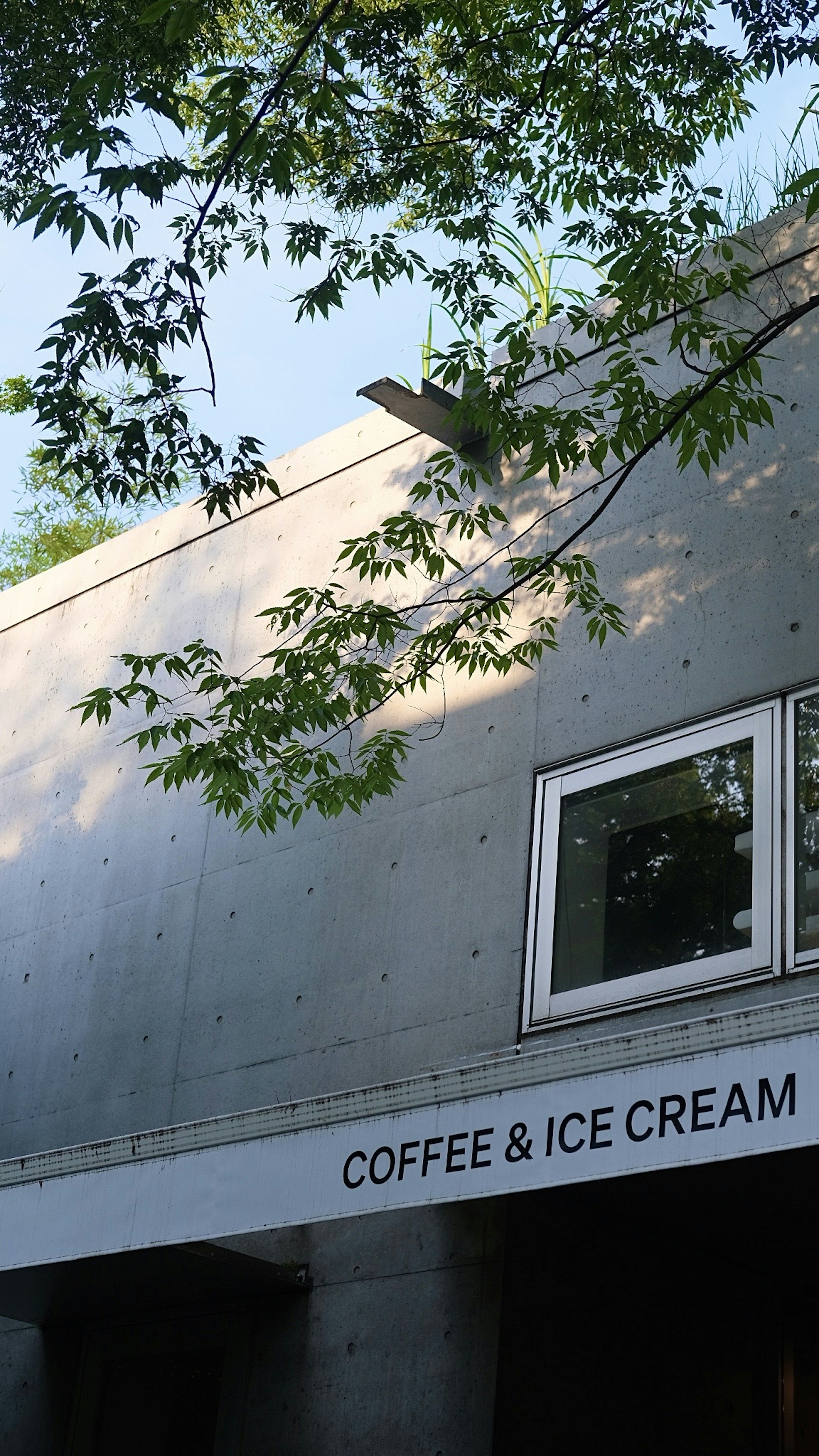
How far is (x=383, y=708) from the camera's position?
7.64 m

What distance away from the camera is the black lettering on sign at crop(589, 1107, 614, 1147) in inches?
150

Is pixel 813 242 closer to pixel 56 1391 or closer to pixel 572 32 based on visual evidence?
pixel 572 32

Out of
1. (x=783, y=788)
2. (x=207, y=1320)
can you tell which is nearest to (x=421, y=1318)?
(x=207, y=1320)

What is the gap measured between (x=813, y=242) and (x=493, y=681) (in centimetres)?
245

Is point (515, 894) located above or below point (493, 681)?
A: below

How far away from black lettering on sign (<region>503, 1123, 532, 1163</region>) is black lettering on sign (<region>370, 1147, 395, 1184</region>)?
377mm

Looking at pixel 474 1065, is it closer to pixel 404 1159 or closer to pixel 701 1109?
pixel 404 1159

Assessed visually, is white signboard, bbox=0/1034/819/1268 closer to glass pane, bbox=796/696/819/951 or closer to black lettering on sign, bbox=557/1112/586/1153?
black lettering on sign, bbox=557/1112/586/1153

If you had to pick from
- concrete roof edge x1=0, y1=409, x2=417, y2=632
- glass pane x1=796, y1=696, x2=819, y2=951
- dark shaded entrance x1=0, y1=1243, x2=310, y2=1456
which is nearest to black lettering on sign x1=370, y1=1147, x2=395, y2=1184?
dark shaded entrance x1=0, y1=1243, x2=310, y2=1456

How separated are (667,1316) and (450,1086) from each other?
2885 mm

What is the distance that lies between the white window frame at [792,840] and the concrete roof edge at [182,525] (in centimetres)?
306

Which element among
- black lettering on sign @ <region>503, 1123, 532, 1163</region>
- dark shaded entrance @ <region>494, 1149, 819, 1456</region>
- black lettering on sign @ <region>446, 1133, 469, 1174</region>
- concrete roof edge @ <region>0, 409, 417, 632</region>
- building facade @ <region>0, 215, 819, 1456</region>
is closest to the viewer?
black lettering on sign @ <region>503, 1123, 532, 1163</region>

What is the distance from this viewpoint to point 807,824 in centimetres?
576

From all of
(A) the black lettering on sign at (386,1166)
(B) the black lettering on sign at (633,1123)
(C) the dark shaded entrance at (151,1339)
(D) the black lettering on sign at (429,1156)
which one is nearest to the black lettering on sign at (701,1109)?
(B) the black lettering on sign at (633,1123)
